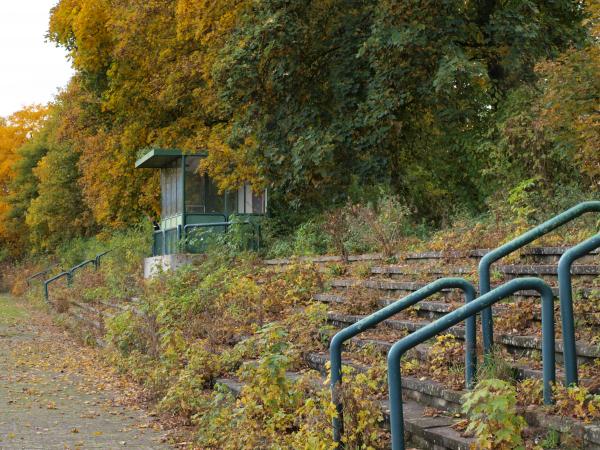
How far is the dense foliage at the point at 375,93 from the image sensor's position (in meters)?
15.8

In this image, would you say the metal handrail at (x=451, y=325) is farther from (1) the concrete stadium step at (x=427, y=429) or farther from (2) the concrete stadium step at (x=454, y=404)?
(1) the concrete stadium step at (x=427, y=429)

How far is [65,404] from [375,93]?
9699mm

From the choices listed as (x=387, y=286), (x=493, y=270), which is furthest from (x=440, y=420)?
(x=387, y=286)

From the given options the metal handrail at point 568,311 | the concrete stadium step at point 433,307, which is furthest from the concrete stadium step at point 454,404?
the concrete stadium step at point 433,307

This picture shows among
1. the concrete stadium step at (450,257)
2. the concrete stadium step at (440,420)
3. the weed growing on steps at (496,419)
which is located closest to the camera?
the weed growing on steps at (496,419)

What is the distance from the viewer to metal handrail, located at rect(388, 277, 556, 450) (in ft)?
16.9

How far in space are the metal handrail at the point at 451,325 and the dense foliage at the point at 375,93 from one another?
755 centimetres

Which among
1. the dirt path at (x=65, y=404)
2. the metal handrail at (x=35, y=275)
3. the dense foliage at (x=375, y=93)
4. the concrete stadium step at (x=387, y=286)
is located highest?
the dense foliage at (x=375, y=93)

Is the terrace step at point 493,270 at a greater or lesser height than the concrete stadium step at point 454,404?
greater

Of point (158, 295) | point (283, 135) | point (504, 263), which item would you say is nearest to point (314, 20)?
point (283, 135)

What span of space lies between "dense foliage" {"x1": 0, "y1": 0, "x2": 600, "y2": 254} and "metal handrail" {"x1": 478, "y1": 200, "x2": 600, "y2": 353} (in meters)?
6.31

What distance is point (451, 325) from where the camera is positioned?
16.9ft

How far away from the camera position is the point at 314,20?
19500 mm

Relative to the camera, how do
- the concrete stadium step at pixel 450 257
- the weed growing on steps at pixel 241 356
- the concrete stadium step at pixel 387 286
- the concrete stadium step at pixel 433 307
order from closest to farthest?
the weed growing on steps at pixel 241 356 → the concrete stadium step at pixel 433 307 → the concrete stadium step at pixel 450 257 → the concrete stadium step at pixel 387 286
